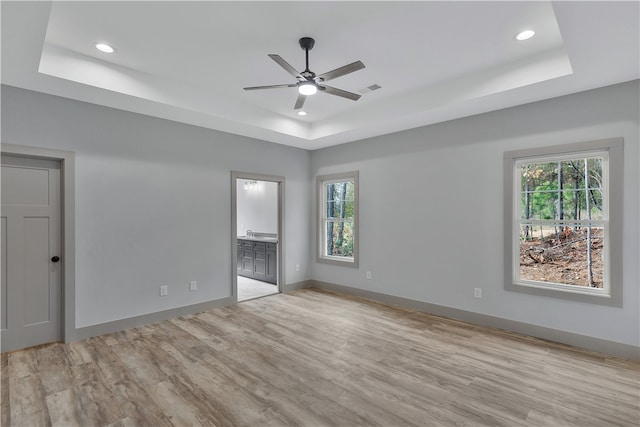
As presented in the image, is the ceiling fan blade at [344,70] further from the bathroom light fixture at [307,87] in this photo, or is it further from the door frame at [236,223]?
the door frame at [236,223]

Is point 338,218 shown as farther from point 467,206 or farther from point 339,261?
point 467,206

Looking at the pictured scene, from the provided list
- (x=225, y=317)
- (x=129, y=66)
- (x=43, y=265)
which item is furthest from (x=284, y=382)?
(x=129, y=66)

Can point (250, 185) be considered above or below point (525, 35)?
below

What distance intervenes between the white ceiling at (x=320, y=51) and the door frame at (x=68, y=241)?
2.44 ft

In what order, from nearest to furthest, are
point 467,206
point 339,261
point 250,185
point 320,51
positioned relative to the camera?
point 320,51
point 467,206
point 339,261
point 250,185

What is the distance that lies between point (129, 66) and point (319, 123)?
2730 millimetres

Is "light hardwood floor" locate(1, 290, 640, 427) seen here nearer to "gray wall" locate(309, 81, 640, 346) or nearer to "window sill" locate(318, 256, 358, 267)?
"gray wall" locate(309, 81, 640, 346)

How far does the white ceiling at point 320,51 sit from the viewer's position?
7.75 feet

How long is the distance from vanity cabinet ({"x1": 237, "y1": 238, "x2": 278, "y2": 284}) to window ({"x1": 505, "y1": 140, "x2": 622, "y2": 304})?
13.2 ft

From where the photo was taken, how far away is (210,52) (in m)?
3.03

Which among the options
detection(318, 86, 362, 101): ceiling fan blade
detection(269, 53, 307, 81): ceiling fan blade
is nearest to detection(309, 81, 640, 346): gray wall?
detection(318, 86, 362, 101): ceiling fan blade

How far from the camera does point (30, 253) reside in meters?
3.32

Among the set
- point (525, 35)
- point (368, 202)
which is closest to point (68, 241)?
point (368, 202)

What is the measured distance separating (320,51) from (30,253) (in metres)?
3.65
